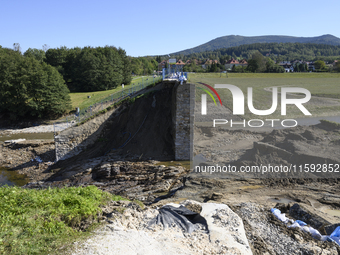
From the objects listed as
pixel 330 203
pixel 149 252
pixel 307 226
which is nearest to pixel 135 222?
pixel 149 252

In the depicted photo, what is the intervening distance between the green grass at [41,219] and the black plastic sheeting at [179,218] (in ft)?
5.02

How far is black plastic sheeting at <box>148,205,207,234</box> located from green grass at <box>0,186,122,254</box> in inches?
60.3

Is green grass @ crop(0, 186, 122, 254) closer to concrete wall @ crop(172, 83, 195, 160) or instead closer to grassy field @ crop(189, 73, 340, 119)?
concrete wall @ crop(172, 83, 195, 160)

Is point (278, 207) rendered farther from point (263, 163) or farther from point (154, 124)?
point (154, 124)

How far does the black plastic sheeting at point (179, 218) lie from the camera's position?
5961mm

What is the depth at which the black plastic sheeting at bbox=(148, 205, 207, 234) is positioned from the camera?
19.6 ft

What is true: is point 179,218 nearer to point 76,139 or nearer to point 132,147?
point 132,147

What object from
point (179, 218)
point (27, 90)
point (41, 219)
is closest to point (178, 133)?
point (179, 218)

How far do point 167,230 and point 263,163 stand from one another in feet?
28.8

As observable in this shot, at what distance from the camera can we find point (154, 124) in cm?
1662

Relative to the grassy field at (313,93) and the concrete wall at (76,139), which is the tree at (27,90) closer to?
the concrete wall at (76,139)

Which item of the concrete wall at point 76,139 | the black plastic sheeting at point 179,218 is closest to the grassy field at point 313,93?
the concrete wall at point 76,139

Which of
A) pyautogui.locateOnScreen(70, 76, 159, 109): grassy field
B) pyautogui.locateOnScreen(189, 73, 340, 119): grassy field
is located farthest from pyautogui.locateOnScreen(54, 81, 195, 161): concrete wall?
pyautogui.locateOnScreen(70, 76, 159, 109): grassy field

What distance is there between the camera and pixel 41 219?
15.9ft
